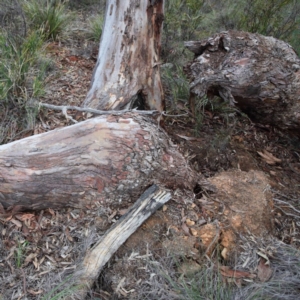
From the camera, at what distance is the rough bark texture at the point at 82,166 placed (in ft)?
8.05

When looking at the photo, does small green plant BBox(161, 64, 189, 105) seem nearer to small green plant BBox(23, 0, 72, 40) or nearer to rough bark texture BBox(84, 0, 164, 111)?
rough bark texture BBox(84, 0, 164, 111)

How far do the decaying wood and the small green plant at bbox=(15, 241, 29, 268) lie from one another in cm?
43

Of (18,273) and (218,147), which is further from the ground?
(218,147)

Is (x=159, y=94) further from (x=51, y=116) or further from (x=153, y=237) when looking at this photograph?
(x=153, y=237)

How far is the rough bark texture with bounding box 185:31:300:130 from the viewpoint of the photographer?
3.11 metres

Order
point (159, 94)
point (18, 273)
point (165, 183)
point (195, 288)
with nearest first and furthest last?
1. point (195, 288)
2. point (18, 273)
3. point (165, 183)
4. point (159, 94)

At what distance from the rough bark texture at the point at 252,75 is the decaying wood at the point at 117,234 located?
1264 millimetres

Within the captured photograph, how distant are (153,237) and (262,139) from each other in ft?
6.18

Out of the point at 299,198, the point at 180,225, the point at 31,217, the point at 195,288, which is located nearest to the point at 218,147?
the point at 299,198

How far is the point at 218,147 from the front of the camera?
334cm

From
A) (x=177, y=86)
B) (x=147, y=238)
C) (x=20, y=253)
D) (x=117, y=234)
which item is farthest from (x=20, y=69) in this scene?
(x=147, y=238)

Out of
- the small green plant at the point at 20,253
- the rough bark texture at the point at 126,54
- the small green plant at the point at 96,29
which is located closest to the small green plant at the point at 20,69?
the rough bark texture at the point at 126,54

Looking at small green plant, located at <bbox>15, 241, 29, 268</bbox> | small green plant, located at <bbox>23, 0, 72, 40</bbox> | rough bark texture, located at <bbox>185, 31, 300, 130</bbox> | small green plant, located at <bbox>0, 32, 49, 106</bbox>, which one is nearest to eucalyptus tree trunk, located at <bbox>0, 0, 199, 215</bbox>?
small green plant, located at <bbox>15, 241, 29, 268</bbox>

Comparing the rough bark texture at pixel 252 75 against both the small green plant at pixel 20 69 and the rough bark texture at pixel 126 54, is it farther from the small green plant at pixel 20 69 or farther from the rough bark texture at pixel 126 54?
the small green plant at pixel 20 69
